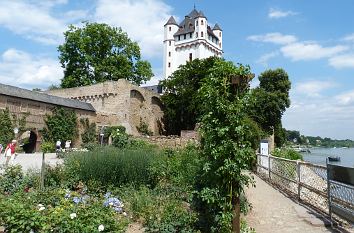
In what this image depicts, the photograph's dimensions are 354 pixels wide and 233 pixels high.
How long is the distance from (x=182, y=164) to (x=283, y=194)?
10.1 feet

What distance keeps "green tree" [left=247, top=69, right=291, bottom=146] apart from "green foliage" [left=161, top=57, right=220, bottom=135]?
21.0 feet

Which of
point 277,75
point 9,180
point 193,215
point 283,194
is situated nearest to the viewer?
point 193,215

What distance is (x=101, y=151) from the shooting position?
366 inches

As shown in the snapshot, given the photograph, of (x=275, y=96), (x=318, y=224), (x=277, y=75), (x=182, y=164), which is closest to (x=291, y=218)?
(x=318, y=224)

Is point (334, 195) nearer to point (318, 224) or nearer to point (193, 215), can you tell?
point (318, 224)

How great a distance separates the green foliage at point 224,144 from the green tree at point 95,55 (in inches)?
1375

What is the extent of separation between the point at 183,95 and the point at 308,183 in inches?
1188

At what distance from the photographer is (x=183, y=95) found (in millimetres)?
39219

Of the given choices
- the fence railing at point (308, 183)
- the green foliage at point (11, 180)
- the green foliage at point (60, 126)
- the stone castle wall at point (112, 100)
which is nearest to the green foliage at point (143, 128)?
the stone castle wall at point (112, 100)

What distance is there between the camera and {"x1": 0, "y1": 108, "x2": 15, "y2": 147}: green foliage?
25.1 metres

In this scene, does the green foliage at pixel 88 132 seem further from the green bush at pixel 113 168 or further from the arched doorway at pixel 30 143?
the green bush at pixel 113 168

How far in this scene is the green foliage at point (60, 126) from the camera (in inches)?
1155

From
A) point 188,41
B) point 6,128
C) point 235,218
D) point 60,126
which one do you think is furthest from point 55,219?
point 188,41

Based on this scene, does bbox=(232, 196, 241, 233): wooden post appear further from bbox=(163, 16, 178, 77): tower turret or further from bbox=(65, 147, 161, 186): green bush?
bbox=(163, 16, 178, 77): tower turret
